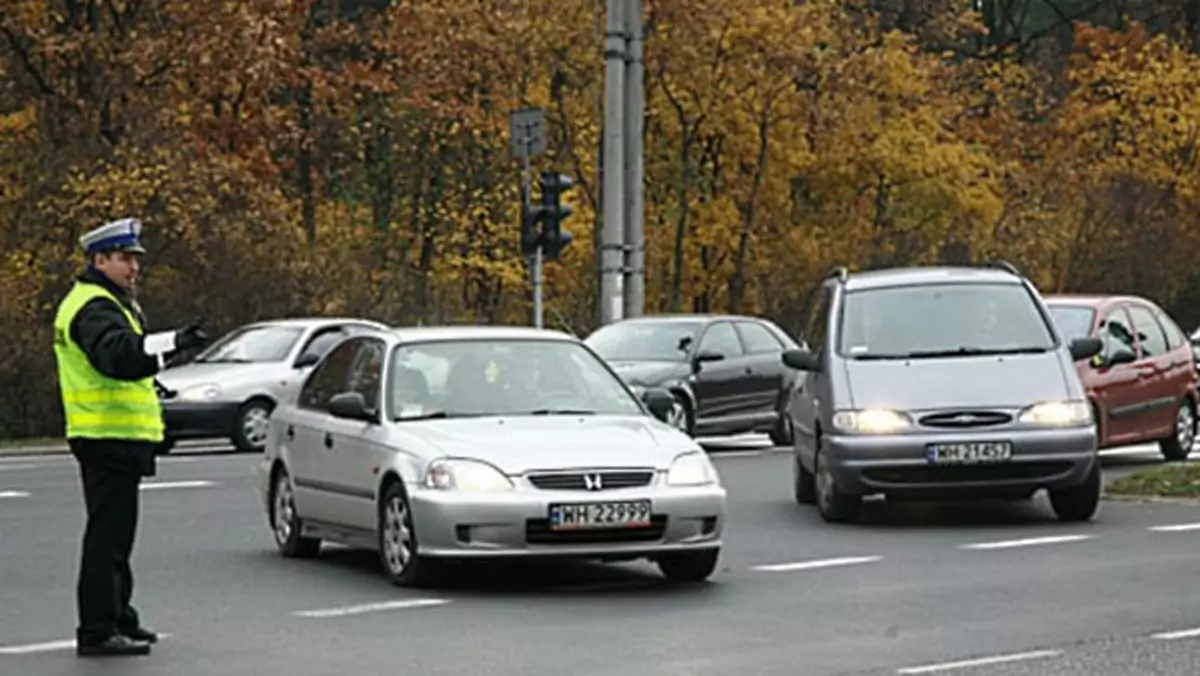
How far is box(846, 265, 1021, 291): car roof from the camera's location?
20.9 meters

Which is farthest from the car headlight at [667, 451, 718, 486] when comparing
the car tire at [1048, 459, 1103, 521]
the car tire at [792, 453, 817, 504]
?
the car tire at [792, 453, 817, 504]

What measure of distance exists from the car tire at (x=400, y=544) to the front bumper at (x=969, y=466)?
174 inches

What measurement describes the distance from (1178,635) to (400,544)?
4450 millimetres

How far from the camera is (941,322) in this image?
20328mm

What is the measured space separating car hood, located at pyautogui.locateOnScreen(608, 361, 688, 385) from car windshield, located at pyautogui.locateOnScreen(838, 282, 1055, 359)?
9.33m

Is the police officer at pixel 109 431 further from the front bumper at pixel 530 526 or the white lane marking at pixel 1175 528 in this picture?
the white lane marking at pixel 1175 528

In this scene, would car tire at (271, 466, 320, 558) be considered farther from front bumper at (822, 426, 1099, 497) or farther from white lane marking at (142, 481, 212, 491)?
white lane marking at (142, 481, 212, 491)

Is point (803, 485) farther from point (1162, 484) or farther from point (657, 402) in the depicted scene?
point (657, 402)

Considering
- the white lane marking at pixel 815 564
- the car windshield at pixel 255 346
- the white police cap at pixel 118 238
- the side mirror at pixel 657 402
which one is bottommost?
the car windshield at pixel 255 346

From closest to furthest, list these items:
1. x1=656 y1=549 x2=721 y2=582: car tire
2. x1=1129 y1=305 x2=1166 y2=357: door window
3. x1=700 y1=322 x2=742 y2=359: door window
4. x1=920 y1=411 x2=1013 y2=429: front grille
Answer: x1=656 y1=549 x2=721 y2=582: car tire, x1=920 y1=411 x2=1013 y2=429: front grille, x1=1129 y1=305 x2=1166 y2=357: door window, x1=700 y1=322 x2=742 y2=359: door window

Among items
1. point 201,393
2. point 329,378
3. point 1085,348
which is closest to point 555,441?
point 329,378

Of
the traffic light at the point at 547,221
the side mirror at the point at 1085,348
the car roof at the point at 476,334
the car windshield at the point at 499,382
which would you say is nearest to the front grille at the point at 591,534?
the car windshield at the point at 499,382

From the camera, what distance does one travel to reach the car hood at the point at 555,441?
14977 millimetres

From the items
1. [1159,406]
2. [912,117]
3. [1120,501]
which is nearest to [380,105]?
[912,117]
